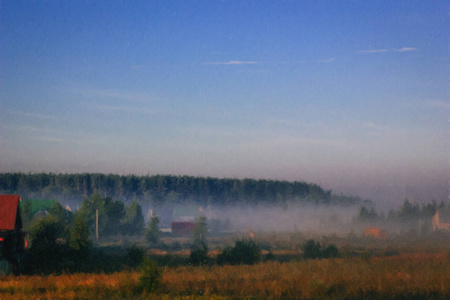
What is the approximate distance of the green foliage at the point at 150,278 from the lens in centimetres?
2136

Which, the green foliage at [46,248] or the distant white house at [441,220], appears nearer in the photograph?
the green foliage at [46,248]

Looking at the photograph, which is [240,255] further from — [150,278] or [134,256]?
[150,278]

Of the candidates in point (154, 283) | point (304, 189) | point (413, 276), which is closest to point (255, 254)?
point (413, 276)

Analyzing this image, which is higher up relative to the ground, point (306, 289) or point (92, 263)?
point (306, 289)

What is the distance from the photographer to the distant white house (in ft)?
256

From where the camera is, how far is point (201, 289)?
874 inches

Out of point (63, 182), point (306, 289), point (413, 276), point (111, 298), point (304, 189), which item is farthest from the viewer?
point (304, 189)

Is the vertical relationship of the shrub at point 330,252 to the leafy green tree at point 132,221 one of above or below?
above

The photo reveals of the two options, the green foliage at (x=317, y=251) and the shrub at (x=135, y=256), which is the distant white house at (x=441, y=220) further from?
the shrub at (x=135, y=256)

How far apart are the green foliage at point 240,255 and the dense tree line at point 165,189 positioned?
9221cm

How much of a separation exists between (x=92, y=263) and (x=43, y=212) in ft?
158

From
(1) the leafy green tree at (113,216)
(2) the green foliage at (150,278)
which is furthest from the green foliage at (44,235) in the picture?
(1) the leafy green tree at (113,216)

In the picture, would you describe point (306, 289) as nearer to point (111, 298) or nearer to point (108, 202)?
point (111, 298)

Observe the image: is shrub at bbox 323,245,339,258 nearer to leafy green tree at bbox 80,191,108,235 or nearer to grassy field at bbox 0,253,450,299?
grassy field at bbox 0,253,450,299
